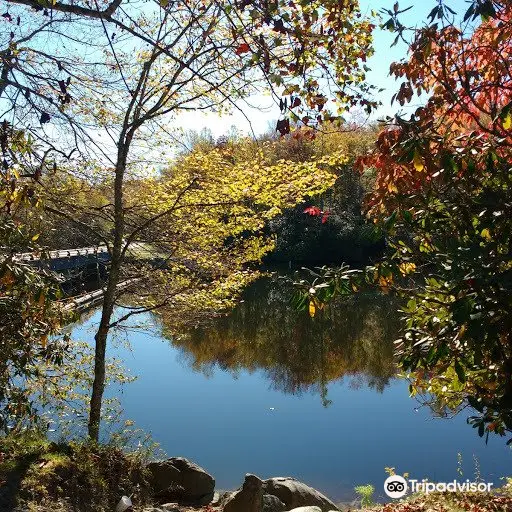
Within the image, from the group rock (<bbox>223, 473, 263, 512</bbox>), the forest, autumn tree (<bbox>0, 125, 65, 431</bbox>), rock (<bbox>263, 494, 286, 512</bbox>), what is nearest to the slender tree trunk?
the forest

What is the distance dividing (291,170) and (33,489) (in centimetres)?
418

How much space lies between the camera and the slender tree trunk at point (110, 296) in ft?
21.2

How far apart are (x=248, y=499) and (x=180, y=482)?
5.00 ft

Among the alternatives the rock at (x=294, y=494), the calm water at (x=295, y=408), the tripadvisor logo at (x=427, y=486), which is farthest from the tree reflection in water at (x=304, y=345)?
the rock at (x=294, y=494)

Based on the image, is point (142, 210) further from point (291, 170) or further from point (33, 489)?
point (33, 489)

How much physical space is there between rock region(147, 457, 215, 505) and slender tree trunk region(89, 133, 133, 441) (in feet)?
2.95

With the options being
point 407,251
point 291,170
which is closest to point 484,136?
point 407,251

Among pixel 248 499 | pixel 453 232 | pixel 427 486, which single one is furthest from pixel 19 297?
pixel 427 486

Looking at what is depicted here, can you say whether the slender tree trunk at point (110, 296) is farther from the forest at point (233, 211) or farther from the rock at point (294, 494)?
the rock at point (294, 494)

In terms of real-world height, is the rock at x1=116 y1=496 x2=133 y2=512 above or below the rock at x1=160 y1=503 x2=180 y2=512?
above

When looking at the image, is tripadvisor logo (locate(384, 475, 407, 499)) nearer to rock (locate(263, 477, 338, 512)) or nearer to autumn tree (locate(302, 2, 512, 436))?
rock (locate(263, 477, 338, 512))

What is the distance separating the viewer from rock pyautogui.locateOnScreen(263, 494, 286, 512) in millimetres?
5806

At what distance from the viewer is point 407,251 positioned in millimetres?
3391

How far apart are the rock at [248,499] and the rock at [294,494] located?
1.64 feet
